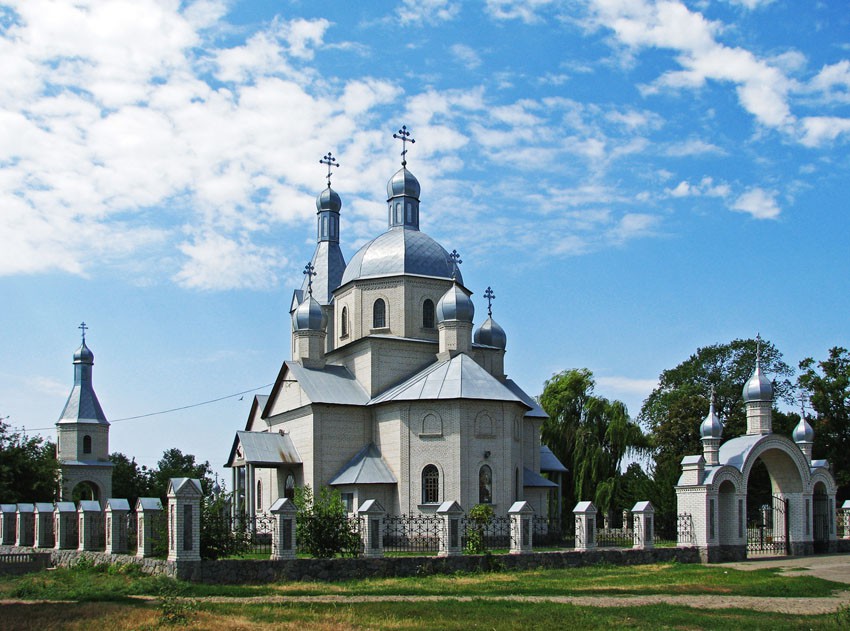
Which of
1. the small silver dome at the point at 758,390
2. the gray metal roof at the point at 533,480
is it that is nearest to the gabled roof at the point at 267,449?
the gray metal roof at the point at 533,480

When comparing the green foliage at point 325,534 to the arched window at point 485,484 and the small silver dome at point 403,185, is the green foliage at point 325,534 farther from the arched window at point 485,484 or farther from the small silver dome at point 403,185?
the small silver dome at point 403,185

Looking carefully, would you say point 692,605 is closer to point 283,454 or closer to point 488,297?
point 283,454

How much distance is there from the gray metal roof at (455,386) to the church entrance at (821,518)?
8937 mm

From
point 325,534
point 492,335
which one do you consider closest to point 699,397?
point 492,335

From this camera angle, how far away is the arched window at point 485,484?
27047 millimetres

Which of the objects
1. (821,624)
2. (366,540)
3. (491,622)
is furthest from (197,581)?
(821,624)

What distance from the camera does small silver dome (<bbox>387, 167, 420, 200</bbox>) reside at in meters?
34.5

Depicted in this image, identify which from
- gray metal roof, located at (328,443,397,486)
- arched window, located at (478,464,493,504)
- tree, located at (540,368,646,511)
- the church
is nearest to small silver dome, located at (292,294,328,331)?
the church

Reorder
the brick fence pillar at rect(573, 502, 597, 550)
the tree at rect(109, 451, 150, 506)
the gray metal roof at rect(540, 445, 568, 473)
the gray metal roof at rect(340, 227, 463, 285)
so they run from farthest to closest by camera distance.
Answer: the tree at rect(109, 451, 150, 506) → the gray metal roof at rect(540, 445, 568, 473) → the gray metal roof at rect(340, 227, 463, 285) → the brick fence pillar at rect(573, 502, 597, 550)

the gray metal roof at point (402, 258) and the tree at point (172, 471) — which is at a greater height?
the gray metal roof at point (402, 258)

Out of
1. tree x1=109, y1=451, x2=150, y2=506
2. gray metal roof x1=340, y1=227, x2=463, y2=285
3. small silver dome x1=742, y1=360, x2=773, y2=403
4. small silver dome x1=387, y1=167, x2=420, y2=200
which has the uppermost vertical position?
small silver dome x1=387, y1=167, x2=420, y2=200

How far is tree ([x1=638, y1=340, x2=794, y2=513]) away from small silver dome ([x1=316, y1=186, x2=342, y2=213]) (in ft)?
57.5

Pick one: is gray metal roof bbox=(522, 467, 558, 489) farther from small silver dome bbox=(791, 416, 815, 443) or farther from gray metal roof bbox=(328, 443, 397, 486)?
small silver dome bbox=(791, 416, 815, 443)

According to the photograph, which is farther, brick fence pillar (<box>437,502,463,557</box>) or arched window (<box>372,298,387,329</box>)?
arched window (<box>372,298,387,329</box>)
